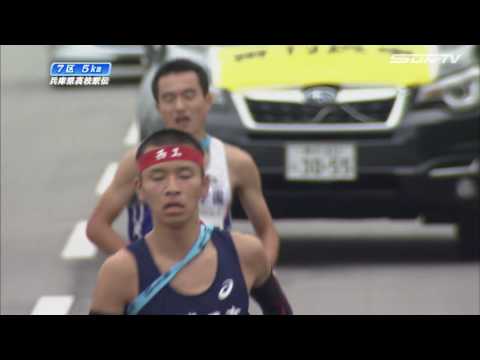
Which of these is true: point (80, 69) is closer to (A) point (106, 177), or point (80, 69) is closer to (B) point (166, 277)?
(B) point (166, 277)

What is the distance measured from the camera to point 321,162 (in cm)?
1212

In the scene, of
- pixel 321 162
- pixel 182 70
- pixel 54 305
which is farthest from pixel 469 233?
pixel 182 70

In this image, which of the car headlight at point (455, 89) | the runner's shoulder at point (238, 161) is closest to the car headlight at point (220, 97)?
the car headlight at point (455, 89)

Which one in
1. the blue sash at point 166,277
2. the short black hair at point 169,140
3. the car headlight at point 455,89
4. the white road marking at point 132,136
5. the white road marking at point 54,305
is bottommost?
the white road marking at point 132,136

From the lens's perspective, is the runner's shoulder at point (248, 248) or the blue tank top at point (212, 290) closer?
the blue tank top at point (212, 290)

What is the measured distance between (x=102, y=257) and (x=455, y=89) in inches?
108

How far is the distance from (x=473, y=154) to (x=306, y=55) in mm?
1081

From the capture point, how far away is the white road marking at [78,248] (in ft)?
A: 45.7

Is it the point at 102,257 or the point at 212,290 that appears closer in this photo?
the point at 212,290

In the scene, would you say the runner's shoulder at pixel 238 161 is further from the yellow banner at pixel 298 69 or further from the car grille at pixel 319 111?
the car grille at pixel 319 111

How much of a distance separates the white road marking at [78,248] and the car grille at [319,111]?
6.08 ft

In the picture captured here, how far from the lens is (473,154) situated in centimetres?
1223
